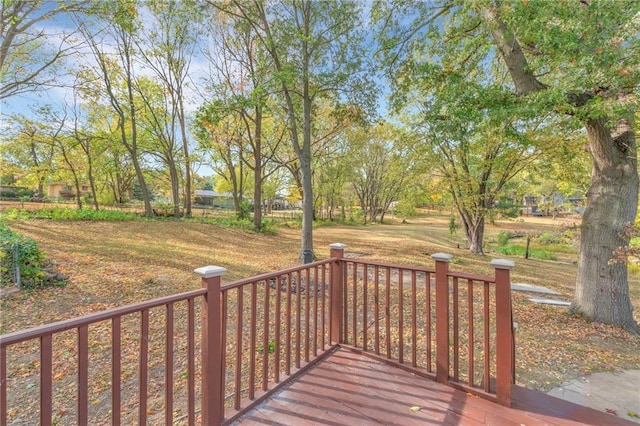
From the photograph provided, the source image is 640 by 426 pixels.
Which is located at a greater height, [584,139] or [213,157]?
[213,157]

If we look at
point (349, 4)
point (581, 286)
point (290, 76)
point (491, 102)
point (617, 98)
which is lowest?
point (581, 286)

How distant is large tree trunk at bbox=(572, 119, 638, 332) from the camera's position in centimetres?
394

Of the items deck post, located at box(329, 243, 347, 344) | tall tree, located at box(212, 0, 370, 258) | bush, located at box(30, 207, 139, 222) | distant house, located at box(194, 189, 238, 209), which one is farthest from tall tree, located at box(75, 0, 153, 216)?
distant house, located at box(194, 189, 238, 209)

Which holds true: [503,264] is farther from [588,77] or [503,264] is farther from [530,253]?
[530,253]

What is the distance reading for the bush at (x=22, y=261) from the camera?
4363 millimetres

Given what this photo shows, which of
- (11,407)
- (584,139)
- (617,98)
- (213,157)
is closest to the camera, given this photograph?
(11,407)

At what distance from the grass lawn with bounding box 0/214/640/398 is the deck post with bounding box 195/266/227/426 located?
108 inches

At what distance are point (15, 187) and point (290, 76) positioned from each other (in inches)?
1174

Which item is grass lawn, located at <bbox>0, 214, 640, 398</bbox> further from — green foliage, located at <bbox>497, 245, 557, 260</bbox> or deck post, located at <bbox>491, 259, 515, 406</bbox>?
deck post, located at <bbox>491, 259, 515, 406</bbox>

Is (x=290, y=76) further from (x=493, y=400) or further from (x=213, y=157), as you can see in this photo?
(x=213, y=157)

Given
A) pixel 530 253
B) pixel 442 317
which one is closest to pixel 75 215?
pixel 442 317

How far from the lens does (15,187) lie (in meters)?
23.3

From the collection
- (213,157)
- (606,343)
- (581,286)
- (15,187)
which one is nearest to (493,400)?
(606,343)

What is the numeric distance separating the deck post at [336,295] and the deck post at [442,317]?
967 millimetres
